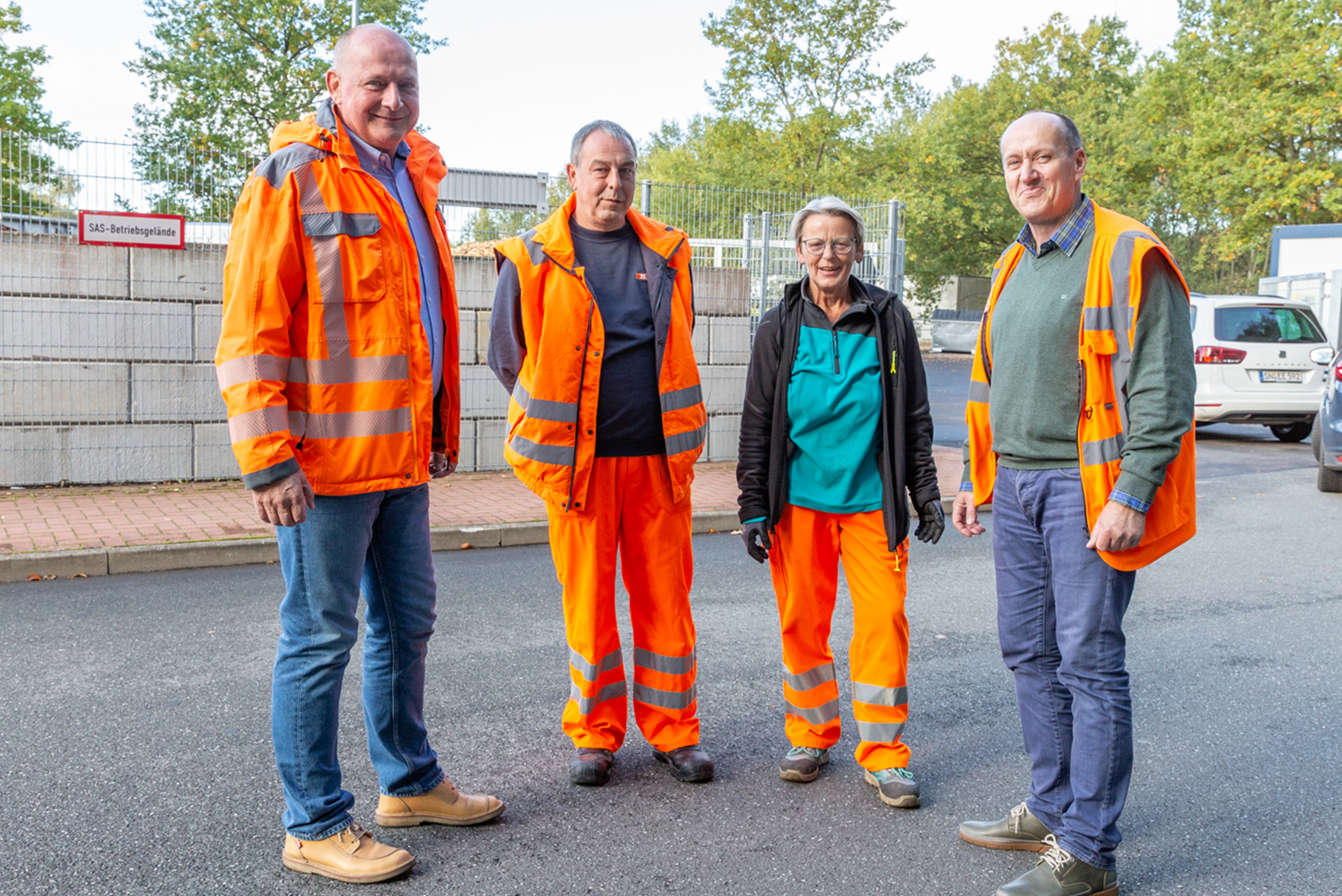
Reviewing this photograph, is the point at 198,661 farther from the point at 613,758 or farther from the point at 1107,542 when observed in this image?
the point at 1107,542

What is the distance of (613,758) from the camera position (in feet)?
12.5

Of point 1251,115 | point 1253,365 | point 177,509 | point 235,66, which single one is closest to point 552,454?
point 177,509

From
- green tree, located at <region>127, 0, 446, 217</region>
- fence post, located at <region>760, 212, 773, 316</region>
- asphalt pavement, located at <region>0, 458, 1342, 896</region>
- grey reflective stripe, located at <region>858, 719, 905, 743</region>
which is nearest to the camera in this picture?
asphalt pavement, located at <region>0, 458, 1342, 896</region>

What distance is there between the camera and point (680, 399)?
3623 millimetres

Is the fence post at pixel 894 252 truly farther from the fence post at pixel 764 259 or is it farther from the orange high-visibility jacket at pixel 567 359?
the orange high-visibility jacket at pixel 567 359

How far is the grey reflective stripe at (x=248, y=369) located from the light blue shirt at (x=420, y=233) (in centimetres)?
45

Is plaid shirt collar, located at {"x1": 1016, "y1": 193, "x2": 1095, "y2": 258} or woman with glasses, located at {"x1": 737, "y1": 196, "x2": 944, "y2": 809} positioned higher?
plaid shirt collar, located at {"x1": 1016, "y1": 193, "x2": 1095, "y2": 258}

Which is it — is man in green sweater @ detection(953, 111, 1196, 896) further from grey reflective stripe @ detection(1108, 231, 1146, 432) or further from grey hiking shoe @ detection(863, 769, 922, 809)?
grey hiking shoe @ detection(863, 769, 922, 809)

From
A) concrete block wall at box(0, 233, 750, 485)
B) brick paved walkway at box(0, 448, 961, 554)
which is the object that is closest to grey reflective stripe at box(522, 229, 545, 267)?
brick paved walkway at box(0, 448, 961, 554)

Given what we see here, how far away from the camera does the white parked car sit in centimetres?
1366

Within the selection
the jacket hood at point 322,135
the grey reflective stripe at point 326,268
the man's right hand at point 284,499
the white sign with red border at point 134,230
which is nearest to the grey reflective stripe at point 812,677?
the man's right hand at point 284,499

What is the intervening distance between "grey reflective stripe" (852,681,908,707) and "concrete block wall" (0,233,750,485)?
6.81 meters

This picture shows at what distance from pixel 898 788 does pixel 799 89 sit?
2895 centimetres

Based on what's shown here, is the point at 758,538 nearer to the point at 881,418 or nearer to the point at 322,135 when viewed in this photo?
the point at 881,418
